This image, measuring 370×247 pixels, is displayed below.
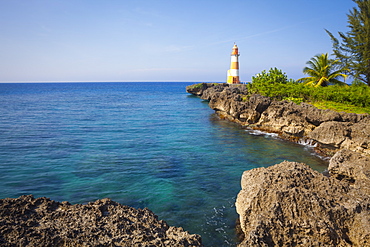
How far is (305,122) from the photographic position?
26172 mm

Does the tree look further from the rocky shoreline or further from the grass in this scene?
the rocky shoreline

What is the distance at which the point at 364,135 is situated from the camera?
18766 mm

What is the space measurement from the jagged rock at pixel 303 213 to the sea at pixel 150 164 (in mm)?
2581

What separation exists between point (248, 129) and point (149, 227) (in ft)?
87.9

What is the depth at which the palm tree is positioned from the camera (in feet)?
151

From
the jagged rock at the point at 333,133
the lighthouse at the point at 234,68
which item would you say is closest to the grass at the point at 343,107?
the jagged rock at the point at 333,133

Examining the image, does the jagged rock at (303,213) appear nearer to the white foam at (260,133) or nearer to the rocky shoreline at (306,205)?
the rocky shoreline at (306,205)

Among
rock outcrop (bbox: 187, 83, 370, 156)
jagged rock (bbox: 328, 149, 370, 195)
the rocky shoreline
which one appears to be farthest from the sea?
jagged rock (bbox: 328, 149, 370, 195)

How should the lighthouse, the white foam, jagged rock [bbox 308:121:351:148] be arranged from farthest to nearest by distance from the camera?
the lighthouse
the white foam
jagged rock [bbox 308:121:351:148]

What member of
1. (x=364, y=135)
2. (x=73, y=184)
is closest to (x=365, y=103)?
(x=364, y=135)

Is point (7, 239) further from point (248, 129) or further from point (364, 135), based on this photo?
point (248, 129)

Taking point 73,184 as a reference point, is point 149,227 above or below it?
above

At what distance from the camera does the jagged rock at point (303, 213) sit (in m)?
7.02

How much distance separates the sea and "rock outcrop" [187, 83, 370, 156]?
1.76 m
